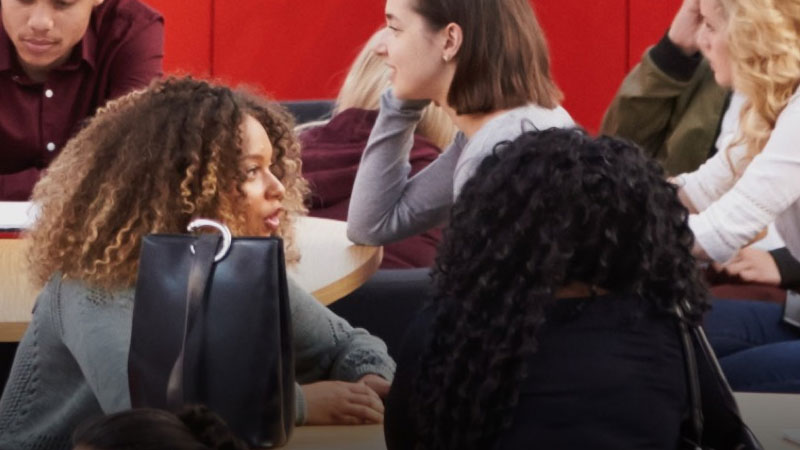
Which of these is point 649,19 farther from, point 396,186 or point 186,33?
point 396,186

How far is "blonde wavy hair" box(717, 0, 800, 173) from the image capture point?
2.68m

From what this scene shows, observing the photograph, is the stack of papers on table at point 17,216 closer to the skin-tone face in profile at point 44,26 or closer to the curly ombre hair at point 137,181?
the curly ombre hair at point 137,181

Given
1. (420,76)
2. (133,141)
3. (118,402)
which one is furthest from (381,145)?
(118,402)

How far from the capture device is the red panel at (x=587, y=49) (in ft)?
16.4

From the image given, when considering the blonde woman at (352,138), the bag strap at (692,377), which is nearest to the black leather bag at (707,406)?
the bag strap at (692,377)

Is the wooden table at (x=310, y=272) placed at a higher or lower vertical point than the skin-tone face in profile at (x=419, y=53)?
lower

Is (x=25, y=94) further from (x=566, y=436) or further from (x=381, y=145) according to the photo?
(x=566, y=436)

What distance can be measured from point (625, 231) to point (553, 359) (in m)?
0.16

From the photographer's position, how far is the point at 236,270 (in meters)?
1.52

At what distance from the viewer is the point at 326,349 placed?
2064mm

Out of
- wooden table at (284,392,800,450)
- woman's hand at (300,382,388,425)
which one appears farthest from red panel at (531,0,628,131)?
woman's hand at (300,382,388,425)

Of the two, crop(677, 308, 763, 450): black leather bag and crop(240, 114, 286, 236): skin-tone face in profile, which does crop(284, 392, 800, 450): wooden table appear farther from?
crop(240, 114, 286, 236): skin-tone face in profile

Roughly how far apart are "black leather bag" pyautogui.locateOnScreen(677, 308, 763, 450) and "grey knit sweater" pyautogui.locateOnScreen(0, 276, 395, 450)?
1.66 ft

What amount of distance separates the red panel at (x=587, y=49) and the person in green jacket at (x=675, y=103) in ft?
4.73
